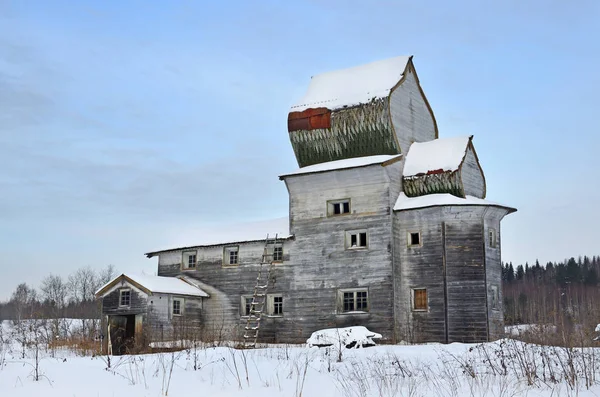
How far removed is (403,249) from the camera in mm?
32688

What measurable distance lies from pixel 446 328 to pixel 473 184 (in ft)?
25.2

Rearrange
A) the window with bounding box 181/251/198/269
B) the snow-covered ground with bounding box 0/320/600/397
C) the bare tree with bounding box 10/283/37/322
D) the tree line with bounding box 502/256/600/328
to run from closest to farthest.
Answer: the snow-covered ground with bounding box 0/320/600/397 < the bare tree with bounding box 10/283/37/322 < the window with bounding box 181/251/198/269 < the tree line with bounding box 502/256/600/328

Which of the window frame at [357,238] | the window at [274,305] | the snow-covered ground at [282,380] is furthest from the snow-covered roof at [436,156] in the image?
the snow-covered ground at [282,380]

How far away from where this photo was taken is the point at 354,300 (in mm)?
32688

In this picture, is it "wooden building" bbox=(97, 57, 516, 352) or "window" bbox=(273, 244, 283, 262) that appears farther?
"window" bbox=(273, 244, 283, 262)

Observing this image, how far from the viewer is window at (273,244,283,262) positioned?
116 ft

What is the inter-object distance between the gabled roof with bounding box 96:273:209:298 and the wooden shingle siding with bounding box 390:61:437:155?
12.9 m

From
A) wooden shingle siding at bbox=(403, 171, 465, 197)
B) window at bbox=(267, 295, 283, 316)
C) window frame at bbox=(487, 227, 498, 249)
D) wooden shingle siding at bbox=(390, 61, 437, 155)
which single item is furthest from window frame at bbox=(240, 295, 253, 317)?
window frame at bbox=(487, 227, 498, 249)

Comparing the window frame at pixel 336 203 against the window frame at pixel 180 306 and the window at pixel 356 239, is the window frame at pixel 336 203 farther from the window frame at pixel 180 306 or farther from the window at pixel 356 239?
the window frame at pixel 180 306

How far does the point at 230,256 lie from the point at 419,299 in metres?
10.7

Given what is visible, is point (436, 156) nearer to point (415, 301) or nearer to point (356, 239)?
point (356, 239)

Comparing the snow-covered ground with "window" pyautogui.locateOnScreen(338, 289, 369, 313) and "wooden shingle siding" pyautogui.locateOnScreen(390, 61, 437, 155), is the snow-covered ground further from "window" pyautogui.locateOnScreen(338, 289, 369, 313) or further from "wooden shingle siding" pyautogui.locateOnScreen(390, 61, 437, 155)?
"wooden shingle siding" pyautogui.locateOnScreen(390, 61, 437, 155)

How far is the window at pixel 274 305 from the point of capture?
35188mm

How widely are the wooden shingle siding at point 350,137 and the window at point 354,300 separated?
6715 millimetres
